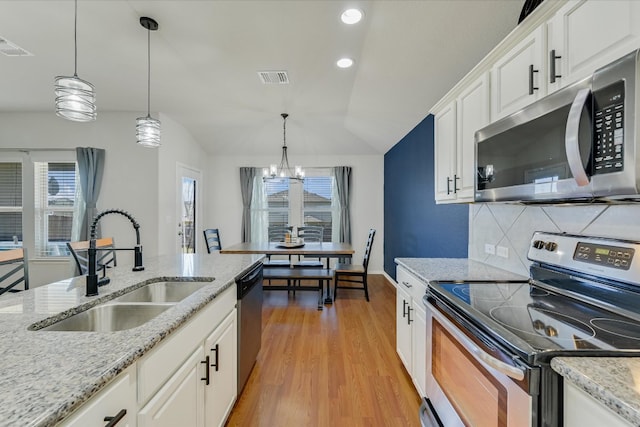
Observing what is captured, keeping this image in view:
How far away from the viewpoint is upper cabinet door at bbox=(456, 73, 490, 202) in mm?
1701

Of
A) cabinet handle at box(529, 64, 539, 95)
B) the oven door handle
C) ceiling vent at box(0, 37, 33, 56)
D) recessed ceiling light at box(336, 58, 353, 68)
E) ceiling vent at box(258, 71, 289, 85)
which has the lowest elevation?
the oven door handle

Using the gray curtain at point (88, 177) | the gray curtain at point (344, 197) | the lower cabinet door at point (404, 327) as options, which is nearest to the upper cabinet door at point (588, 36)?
the lower cabinet door at point (404, 327)

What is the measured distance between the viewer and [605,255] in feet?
4.00

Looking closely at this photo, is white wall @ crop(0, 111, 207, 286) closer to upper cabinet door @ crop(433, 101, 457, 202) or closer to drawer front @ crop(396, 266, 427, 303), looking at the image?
drawer front @ crop(396, 266, 427, 303)

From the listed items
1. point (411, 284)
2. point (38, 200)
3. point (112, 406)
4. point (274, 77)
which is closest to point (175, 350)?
point (112, 406)

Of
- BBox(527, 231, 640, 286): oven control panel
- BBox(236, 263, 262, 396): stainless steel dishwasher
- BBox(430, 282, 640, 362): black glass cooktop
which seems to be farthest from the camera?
BBox(236, 263, 262, 396): stainless steel dishwasher

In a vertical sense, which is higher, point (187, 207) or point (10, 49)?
point (10, 49)

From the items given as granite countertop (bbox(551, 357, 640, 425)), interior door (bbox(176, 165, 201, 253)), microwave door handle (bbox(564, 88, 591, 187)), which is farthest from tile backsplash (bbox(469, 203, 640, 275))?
interior door (bbox(176, 165, 201, 253))

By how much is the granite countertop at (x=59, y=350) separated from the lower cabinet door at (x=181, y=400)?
215 mm

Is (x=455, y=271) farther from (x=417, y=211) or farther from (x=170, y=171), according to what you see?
(x=170, y=171)

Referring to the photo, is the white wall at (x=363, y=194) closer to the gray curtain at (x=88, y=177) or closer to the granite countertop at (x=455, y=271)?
the gray curtain at (x=88, y=177)

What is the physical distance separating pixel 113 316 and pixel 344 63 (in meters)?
2.83

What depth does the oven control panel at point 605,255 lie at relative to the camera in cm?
114

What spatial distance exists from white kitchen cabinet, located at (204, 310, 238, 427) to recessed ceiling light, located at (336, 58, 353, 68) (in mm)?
2514
